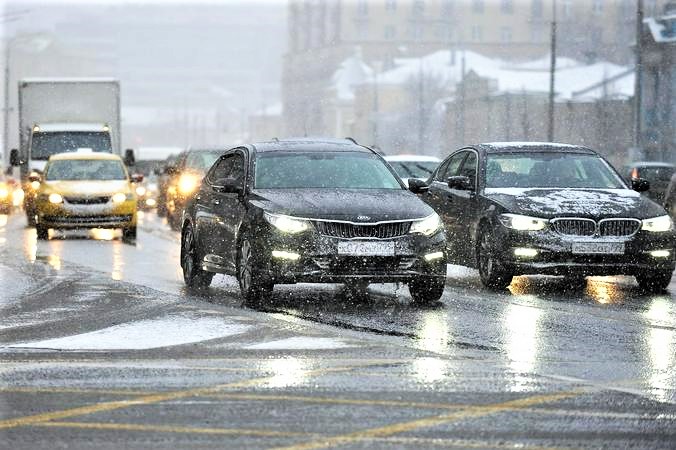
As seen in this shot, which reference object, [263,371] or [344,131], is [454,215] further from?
[344,131]

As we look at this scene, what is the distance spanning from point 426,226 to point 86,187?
1548cm

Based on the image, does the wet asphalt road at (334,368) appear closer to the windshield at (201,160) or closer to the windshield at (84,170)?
the windshield at (201,160)

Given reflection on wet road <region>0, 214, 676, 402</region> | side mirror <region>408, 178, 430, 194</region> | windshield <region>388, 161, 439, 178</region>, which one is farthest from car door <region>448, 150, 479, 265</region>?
windshield <region>388, 161, 439, 178</region>

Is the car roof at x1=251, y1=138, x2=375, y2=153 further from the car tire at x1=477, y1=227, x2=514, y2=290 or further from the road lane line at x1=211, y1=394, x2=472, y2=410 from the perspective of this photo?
the road lane line at x1=211, y1=394, x2=472, y2=410

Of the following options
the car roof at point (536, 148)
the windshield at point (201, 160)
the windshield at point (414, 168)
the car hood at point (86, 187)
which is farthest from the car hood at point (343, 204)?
the windshield at point (201, 160)

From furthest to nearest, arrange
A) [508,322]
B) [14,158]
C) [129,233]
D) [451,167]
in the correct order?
[14,158], [129,233], [451,167], [508,322]

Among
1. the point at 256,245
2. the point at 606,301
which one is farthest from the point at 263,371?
the point at 606,301

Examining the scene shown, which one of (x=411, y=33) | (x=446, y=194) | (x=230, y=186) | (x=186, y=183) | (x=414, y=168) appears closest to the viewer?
(x=230, y=186)

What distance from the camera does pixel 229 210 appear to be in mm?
16438

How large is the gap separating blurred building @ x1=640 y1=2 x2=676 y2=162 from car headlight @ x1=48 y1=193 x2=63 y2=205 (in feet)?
155

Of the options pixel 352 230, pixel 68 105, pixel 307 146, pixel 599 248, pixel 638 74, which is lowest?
pixel 599 248

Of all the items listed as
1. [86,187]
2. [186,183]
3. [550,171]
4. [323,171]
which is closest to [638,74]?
[186,183]

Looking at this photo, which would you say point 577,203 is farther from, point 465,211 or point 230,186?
point 230,186

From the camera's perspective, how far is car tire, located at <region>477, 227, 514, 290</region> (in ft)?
56.0
